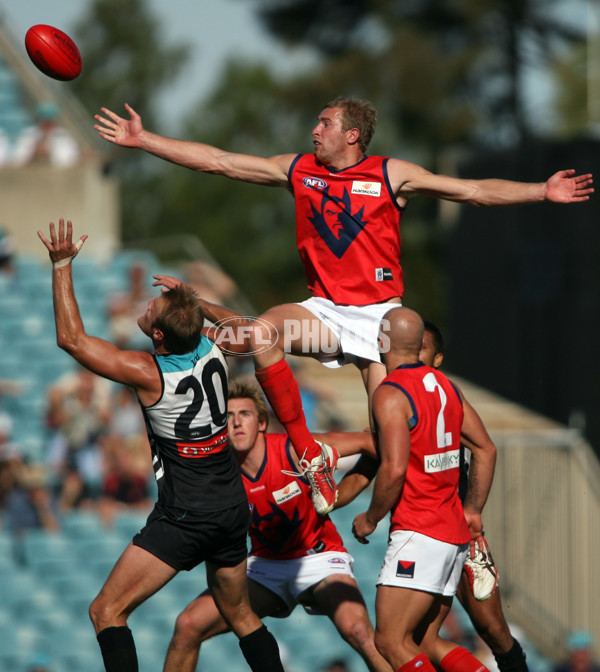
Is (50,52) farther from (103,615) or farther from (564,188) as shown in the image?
(103,615)

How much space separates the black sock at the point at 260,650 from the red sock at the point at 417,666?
0.79 metres

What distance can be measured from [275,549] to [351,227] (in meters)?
2.14

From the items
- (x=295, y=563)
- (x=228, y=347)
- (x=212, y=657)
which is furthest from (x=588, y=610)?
(x=228, y=347)

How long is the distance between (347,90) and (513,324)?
14.2 m

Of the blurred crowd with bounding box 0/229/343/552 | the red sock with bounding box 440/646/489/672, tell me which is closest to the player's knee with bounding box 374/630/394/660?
the red sock with bounding box 440/646/489/672

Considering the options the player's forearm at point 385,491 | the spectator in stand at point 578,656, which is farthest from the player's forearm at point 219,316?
the spectator in stand at point 578,656

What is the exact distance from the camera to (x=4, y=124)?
17.3 meters

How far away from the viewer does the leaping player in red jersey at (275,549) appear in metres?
6.76

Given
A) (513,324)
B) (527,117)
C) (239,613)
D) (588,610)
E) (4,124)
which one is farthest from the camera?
(527,117)

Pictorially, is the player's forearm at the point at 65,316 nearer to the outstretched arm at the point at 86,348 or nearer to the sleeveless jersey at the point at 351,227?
the outstretched arm at the point at 86,348

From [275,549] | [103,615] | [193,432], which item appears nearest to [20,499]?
[275,549]

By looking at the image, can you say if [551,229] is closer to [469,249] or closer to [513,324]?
[513,324]

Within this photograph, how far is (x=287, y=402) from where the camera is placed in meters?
6.34

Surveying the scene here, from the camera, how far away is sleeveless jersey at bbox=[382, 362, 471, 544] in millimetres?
5887
